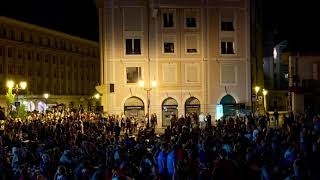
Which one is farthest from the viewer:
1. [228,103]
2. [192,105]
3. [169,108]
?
[228,103]

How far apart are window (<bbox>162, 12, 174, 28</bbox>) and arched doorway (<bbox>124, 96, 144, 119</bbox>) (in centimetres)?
784

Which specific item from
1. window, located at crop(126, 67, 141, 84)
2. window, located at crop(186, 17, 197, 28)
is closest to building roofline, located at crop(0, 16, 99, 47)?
window, located at crop(126, 67, 141, 84)

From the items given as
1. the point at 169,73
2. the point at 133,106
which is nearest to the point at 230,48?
the point at 169,73

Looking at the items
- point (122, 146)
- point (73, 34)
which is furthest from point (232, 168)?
point (73, 34)

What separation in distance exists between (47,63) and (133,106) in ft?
132

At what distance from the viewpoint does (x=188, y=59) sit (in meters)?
59.2

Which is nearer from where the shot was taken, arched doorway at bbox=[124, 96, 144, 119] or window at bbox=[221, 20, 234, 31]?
arched doorway at bbox=[124, 96, 144, 119]

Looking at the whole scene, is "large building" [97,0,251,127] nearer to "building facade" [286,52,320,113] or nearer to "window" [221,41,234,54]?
"window" [221,41,234,54]

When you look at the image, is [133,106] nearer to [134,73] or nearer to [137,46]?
[134,73]

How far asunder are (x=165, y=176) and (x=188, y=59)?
41.7 m

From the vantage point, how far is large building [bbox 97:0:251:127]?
191 feet

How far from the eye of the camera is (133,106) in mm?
58094

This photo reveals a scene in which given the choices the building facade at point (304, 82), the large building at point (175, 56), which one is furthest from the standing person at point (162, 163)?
the large building at point (175, 56)

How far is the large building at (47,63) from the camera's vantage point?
82000mm
